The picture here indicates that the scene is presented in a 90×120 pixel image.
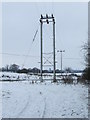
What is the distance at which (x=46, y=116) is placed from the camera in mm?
12055

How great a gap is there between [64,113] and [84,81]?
2796 cm

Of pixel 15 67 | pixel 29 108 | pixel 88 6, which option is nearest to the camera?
pixel 29 108

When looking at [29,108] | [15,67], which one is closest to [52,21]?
[29,108]

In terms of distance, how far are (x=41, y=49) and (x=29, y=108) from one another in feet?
86.3

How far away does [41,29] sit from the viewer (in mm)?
41375

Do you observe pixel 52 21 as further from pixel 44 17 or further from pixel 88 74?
pixel 88 74

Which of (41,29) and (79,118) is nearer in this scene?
(79,118)

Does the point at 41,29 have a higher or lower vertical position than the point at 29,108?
higher

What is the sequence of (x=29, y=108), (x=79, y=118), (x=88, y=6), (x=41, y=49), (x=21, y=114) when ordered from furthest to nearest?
1. (x=41, y=49)
2. (x=88, y=6)
3. (x=29, y=108)
4. (x=21, y=114)
5. (x=79, y=118)

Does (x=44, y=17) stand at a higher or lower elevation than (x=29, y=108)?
higher

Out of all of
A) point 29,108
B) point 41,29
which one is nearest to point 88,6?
point 41,29

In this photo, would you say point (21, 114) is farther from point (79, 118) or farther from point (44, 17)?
point (44, 17)

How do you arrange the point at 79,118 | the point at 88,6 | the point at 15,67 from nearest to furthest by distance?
the point at 79,118
the point at 88,6
the point at 15,67

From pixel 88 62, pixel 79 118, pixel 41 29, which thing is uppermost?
pixel 41 29
